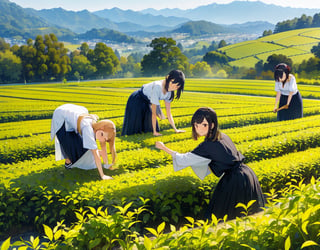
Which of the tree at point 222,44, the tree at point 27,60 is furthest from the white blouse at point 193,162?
the tree at point 222,44

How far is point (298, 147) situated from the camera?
8.63 meters

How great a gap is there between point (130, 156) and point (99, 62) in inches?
245

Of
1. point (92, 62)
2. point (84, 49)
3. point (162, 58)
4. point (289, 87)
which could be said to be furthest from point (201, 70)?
point (84, 49)

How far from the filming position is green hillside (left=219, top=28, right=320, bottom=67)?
17.9 m

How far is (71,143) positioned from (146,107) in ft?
10.2

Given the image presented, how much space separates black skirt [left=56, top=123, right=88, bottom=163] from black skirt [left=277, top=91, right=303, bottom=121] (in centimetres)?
Answer: 780

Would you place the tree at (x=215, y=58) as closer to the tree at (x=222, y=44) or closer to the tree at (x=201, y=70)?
the tree at (x=201, y=70)

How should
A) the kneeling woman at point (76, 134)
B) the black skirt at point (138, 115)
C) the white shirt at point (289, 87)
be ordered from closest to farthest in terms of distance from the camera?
the kneeling woman at point (76, 134) → the black skirt at point (138, 115) → the white shirt at point (289, 87)

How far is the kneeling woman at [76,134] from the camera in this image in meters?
5.37

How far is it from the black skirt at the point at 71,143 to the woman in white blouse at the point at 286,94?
7086mm

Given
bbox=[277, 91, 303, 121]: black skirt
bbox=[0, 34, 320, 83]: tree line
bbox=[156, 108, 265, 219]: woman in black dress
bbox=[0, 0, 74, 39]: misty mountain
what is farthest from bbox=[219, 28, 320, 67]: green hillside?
bbox=[156, 108, 265, 219]: woman in black dress

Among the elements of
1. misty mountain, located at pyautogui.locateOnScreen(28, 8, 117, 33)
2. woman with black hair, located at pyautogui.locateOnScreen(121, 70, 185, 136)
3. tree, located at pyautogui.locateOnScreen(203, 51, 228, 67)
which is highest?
misty mountain, located at pyautogui.locateOnScreen(28, 8, 117, 33)

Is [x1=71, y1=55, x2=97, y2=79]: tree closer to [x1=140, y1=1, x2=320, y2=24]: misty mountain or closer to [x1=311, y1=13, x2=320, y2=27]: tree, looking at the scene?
[x1=140, y1=1, x2=320, y2=24]: misty mountain

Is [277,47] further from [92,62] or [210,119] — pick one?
[210,119]
